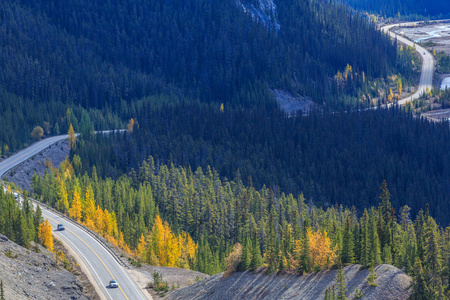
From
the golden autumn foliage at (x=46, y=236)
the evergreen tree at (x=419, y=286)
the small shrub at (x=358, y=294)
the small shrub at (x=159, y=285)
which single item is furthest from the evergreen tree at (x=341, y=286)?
the golden autumn foliage at (x=46, y=236)

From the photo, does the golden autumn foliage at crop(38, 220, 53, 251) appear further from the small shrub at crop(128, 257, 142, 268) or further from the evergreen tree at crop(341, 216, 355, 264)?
the evergreen tree at crop(341, 216, 355, 264)

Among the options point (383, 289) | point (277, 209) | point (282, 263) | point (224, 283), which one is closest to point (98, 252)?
point (224, 283)

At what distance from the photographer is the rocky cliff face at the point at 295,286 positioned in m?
73.2

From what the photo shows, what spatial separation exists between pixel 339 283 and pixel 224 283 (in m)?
22.9

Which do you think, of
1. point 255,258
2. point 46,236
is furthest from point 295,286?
point 46,236

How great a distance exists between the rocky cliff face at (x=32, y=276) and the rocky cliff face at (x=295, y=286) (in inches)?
667

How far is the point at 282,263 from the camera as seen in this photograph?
8750cm

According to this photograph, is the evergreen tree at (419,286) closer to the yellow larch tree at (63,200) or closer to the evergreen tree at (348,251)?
the evergreen tree at (348,251)

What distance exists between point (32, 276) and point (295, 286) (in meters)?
38.7

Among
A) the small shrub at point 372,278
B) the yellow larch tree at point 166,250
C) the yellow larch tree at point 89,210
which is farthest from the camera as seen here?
the yellow larch tree at point 89,210

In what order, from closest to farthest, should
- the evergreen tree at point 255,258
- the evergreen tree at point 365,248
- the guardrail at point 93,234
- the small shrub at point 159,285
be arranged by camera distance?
the evergreen tree at point 365,248 → the evergreen tree at point 255,258 → the small shrub at point 159,285 → the guardrail at point 93,234

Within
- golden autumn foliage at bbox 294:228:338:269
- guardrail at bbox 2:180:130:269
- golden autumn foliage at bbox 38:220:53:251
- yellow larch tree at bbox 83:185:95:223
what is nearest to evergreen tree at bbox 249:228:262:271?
golden autumn foliage at bbox 294:228:338:269

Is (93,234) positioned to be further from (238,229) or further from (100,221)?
(238,229)

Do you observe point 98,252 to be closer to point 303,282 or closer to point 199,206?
point 303,282
